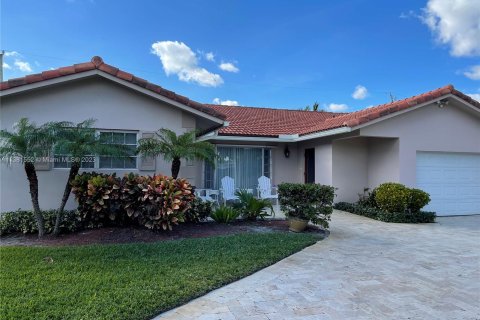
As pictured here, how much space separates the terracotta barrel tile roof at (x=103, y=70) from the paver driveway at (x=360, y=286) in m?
5.18

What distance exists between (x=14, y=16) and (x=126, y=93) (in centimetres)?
325

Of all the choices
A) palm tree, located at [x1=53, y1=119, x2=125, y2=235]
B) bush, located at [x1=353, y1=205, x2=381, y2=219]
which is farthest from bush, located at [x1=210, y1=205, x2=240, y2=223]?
bush, located at [x1=353, y1=205, x2=381, y2=219]

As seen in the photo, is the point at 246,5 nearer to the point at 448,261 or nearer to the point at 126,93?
the point at 126,93

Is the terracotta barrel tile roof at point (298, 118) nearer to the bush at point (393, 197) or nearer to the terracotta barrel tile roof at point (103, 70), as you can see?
the bush at point (393, 197)

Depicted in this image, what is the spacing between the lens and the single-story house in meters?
8.86

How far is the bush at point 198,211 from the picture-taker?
30.5 ft

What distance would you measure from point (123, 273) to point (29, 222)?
423cm

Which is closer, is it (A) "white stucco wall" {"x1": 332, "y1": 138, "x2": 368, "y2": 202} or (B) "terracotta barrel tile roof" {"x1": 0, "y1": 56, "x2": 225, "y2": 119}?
(B) "terracotta barrel tile roof" {"x1": 0, "y1": 56, "x2": 225, "y2": 119}

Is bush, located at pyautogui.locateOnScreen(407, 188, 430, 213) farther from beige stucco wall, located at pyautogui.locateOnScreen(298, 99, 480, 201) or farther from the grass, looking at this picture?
the grass

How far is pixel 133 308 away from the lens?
406 centimetres

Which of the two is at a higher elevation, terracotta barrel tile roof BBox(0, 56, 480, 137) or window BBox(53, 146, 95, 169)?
terracotta barrel tile roof BBox(0, 56, 480, 137)

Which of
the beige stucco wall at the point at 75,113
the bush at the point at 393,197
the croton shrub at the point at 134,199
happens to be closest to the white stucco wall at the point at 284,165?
the bush at the point at 393,197

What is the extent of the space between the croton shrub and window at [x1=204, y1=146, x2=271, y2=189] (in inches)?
278

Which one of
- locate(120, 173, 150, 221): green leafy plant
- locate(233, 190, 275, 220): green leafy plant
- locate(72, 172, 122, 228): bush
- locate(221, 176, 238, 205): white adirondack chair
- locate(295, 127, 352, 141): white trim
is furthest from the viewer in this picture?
locate(221, 176, 238, 205): white adirondack chair
